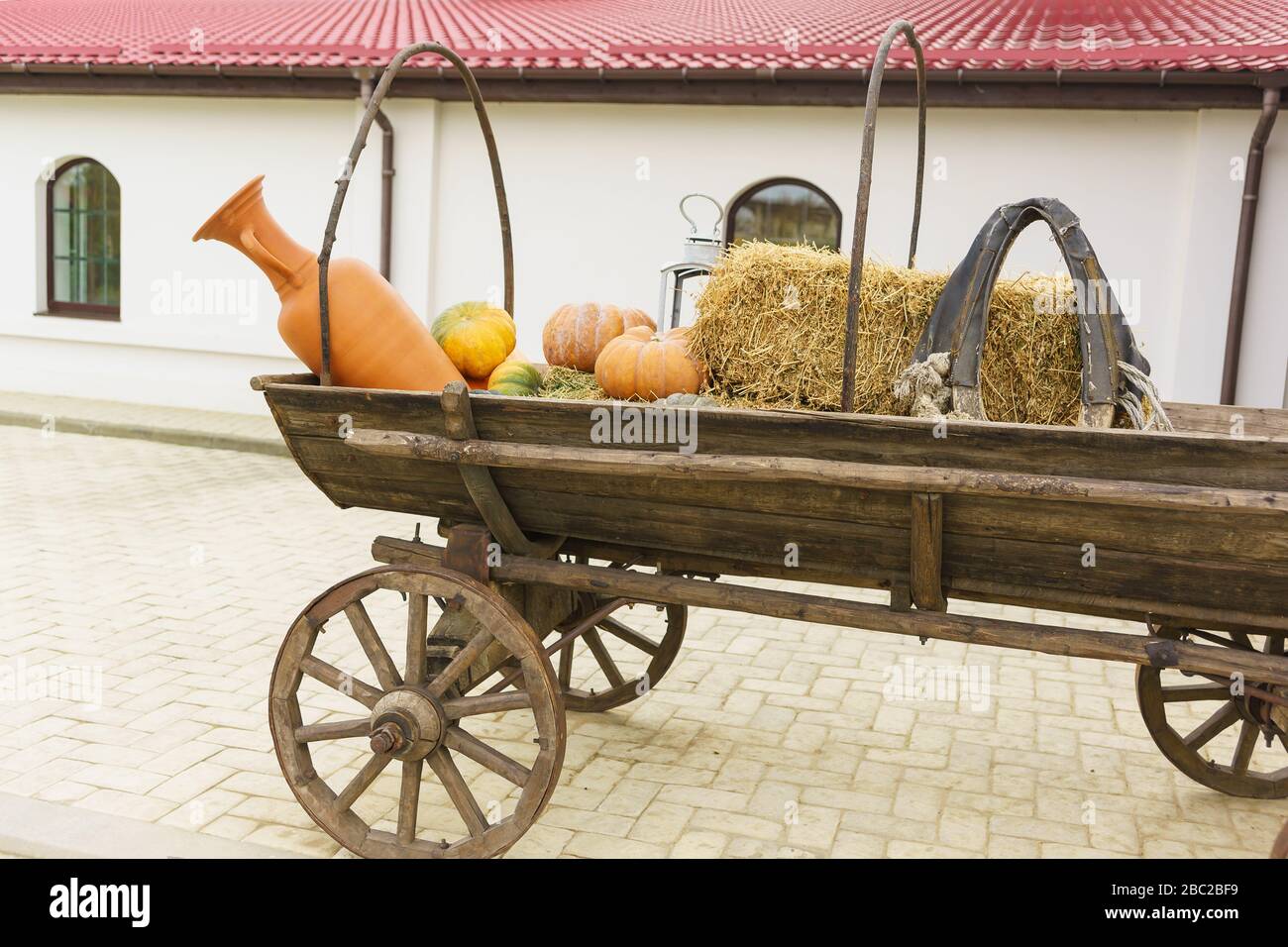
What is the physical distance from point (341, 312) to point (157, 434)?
25.9 ft

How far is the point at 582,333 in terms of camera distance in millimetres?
4109

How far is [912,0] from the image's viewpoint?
12.2 metres

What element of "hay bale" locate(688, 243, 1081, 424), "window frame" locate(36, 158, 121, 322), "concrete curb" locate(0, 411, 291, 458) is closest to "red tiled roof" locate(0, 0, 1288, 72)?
"window frame" locate(36, 158, 121, 322)

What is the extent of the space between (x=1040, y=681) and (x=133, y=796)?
142 inches

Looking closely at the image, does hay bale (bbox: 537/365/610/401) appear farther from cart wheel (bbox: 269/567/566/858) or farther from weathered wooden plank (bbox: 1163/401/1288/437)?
weathered wooden plank (bbox: 1163/401/1288/437)

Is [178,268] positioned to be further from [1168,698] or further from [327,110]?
[1168,698]

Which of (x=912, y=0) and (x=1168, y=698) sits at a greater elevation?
(x=912, y=0)

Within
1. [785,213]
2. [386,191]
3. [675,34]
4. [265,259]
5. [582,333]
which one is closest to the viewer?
[265,259]

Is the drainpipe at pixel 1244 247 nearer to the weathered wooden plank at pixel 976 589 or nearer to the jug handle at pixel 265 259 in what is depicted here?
the weathered wooden plank at pixel 976 589

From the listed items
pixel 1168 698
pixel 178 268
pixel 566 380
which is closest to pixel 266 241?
pixel 566 380

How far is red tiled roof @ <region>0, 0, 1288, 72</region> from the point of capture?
943 cm

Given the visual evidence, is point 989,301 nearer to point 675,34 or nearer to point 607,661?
point 607,661

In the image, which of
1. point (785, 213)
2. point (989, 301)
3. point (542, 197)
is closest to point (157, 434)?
point (542, 197)

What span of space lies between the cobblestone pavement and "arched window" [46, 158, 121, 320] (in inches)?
280
